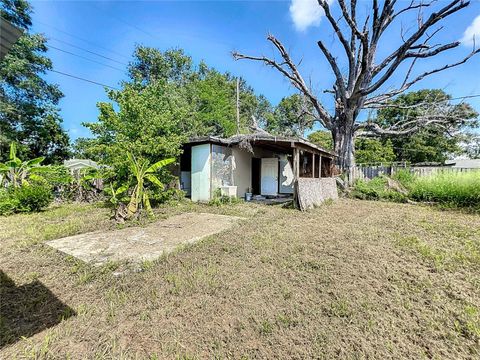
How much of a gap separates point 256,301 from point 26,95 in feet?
72.5

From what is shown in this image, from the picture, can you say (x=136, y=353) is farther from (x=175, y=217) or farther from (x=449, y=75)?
(x=449, y=75)

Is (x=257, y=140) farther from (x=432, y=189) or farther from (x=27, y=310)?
(x=27, y=310)

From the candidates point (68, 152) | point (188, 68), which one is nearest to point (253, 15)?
point (188, 68)

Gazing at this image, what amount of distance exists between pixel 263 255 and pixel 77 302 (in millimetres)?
2876

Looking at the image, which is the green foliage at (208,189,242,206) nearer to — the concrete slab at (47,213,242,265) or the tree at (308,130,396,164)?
the concrete slab at (47,213,242,265)

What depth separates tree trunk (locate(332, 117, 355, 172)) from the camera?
1501 centimetres

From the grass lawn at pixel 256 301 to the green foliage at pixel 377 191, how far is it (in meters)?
6.73

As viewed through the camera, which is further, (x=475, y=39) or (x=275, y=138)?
(x=475, y=39)

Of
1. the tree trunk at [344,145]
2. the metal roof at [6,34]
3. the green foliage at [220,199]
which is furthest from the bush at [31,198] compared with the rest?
the tree trunk at [344,145]

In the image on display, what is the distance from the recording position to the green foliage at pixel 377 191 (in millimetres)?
11266

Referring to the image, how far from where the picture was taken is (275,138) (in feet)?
31.0

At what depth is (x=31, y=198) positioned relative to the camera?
8.45 m

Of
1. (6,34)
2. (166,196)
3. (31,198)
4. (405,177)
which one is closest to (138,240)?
(6,34)

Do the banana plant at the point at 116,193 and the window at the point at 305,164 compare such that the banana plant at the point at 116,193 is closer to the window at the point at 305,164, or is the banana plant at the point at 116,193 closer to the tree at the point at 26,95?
the window at the point at 305,164
